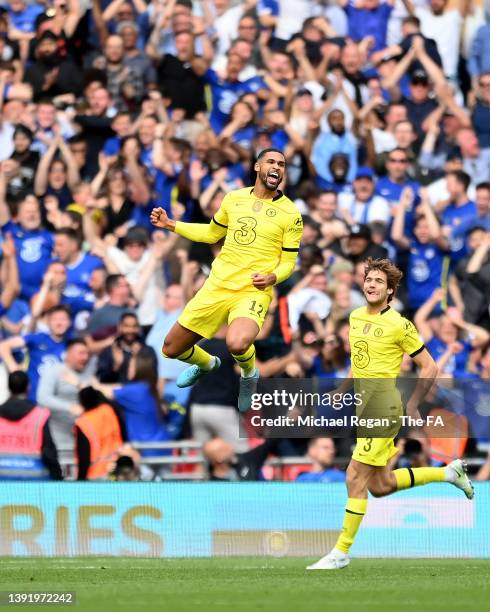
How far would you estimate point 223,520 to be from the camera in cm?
1745

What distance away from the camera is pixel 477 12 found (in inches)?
908

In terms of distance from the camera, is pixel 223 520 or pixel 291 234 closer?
pixel 291 234

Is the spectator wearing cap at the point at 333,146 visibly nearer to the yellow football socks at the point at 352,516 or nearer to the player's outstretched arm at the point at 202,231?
the player's outstretched arm at the point at 202,231

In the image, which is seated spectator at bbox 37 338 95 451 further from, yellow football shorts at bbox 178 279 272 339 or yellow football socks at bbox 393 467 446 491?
yellow football socks at bbox 393 467 446 491

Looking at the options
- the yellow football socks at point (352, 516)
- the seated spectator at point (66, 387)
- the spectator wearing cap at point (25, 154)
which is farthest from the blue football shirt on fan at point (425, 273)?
the yellow football socks at point (352, 516)

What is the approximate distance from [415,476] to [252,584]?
2.20 meters

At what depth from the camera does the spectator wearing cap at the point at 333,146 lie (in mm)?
21406

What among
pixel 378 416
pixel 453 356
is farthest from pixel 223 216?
pixel 453 356

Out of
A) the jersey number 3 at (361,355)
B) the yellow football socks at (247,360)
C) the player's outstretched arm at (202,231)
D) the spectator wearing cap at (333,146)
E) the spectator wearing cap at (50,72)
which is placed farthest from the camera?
the spectator wearing cap at (50,72)

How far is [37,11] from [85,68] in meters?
1.52

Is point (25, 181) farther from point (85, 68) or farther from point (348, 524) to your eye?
point (348, 524)

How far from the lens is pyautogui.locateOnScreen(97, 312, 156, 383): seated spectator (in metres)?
19.2

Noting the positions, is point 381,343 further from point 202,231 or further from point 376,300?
point 202,231

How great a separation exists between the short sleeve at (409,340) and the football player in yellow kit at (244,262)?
3.95 feet
